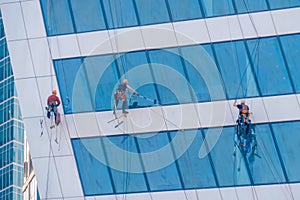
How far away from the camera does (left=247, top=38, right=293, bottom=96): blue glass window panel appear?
24.5 metres

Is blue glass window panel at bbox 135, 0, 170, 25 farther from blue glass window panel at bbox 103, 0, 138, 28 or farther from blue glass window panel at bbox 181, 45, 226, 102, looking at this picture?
blue glass window panel at bbox 181, 45, 226, 102

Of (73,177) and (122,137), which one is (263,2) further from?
(73,177)

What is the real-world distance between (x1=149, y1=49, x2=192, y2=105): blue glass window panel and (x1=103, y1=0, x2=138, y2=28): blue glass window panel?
1430 millimetres

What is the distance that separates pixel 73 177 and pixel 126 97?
11.5 feet

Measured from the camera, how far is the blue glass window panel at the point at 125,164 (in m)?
25.1

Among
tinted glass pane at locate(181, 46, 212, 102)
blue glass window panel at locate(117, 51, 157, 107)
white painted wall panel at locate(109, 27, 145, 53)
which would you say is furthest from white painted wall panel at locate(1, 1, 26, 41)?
tinted glass pane at locate(181, 46, 212, 102)

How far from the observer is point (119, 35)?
25.2 meters

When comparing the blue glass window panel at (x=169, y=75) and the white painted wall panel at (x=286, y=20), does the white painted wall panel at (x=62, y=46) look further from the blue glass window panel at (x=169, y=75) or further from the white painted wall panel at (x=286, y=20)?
the white painted wall panel at (x=286, y=20)

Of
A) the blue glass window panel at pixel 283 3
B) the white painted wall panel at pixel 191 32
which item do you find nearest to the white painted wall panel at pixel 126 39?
the white painted wall panel at pixel 191 32

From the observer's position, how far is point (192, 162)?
81.5ft

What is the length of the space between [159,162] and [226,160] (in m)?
2.39

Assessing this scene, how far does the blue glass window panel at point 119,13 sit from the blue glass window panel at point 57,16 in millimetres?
1446

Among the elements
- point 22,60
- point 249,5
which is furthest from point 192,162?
point 22,60

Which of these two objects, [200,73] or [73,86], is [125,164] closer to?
[73,86]
